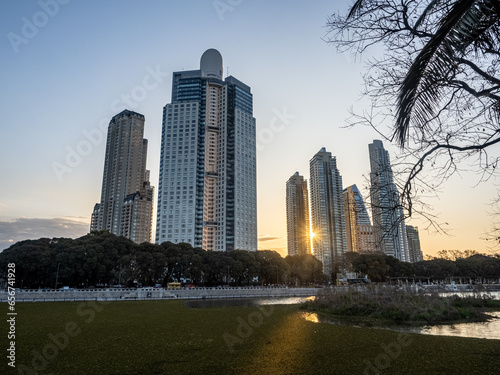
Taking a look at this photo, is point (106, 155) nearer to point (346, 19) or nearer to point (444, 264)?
point (444, 264)

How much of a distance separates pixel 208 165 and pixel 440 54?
391ft

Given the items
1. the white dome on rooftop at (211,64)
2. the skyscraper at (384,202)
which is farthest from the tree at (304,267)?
the white dome on rooftop at (211,64)

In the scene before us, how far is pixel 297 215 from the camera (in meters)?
145

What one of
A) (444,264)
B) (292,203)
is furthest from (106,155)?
(444,264)

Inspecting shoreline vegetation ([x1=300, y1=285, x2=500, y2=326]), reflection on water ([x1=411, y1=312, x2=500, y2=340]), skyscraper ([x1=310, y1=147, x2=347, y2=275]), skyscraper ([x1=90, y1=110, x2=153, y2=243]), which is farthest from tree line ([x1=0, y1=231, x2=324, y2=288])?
skyscraper ([x1=90, y1=110, x2=153, y2=243])

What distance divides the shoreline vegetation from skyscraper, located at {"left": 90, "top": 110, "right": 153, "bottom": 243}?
443ft

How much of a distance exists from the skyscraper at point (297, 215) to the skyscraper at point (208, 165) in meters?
28.7

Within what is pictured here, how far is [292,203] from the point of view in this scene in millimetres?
147500

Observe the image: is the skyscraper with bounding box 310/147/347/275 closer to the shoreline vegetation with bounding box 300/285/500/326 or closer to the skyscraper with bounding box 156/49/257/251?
the skyscraper with bounding box 156/49/257/251

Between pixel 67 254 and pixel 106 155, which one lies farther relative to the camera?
pixel 106 155

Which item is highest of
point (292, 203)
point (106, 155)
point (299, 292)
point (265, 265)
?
point (106, 155)

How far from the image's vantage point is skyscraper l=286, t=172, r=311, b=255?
454 ft

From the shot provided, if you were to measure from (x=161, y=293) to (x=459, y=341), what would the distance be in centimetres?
3783

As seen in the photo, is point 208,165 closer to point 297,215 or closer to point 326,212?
point 297,215
